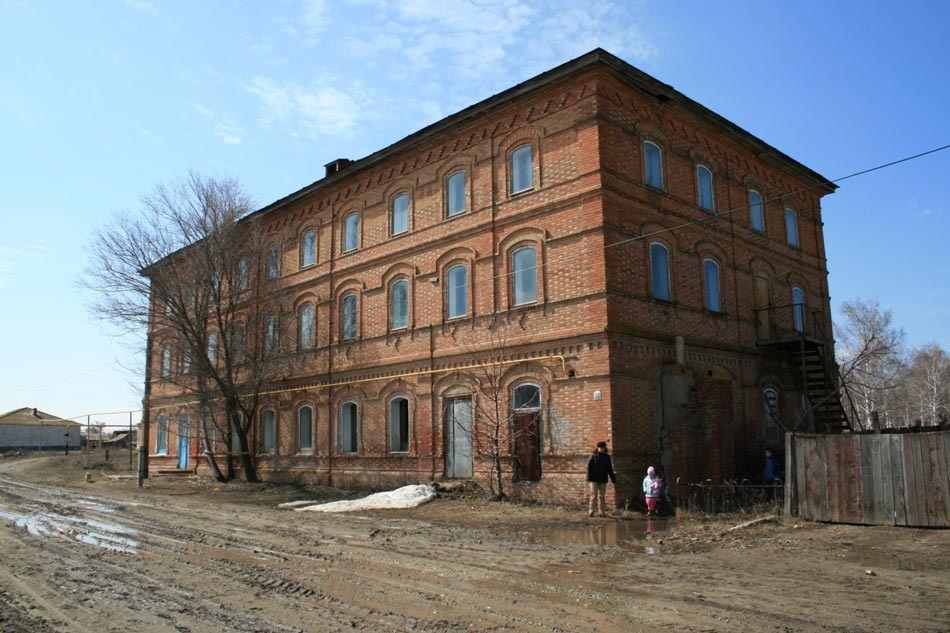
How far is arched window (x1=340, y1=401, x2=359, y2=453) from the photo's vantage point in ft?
80.6

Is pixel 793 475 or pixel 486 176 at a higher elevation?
pixel 486 176

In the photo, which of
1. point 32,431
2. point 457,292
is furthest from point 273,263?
point 32,431

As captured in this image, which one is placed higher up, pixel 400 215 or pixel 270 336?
pixel 400 215

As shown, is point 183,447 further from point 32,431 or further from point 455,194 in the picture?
point 32,431

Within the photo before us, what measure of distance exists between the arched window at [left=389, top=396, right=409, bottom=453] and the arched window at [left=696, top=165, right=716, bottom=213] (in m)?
10.3

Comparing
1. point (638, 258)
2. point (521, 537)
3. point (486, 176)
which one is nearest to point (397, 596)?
point (521, 537)

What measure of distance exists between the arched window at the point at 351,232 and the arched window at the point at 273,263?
4.15m

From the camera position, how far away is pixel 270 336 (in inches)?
1106

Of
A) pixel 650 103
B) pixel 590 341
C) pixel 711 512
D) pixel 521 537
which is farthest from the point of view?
pixel 650 103

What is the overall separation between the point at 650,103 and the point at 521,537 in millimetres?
12272

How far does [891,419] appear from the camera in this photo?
5122 centimetres

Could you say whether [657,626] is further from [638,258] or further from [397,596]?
[638,258]

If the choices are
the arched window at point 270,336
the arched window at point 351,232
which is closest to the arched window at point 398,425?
the arched window at point 351,232

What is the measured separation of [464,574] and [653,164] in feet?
45.4
